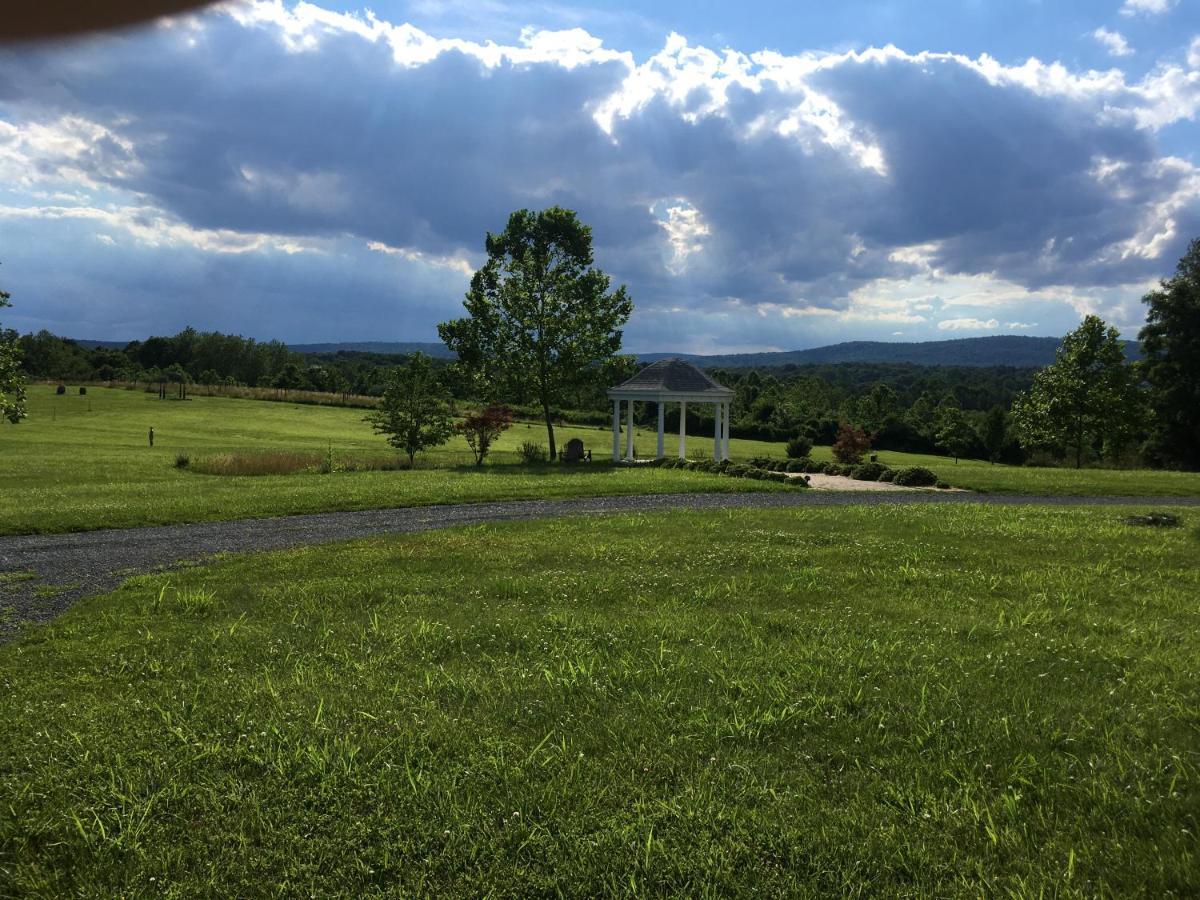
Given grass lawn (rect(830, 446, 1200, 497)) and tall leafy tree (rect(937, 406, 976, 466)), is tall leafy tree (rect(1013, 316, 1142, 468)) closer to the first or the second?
tall leafy tree (rect(937, 406, 976, 466))

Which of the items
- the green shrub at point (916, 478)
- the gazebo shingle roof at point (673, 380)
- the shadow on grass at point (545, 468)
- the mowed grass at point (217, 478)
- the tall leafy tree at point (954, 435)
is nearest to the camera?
the mowed grass at point (217, 478)

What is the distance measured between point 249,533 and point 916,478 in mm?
19093

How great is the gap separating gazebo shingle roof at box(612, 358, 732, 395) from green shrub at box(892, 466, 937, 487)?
8.99 metres

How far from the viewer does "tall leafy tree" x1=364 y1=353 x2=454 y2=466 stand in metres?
28.8

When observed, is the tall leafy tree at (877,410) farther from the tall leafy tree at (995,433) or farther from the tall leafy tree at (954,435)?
the tall leafy tree at (995,433)

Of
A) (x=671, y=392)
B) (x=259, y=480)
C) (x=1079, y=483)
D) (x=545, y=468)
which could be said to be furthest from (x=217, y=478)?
(x=1079, y=483)

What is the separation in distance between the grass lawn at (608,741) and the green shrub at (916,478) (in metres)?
15.3

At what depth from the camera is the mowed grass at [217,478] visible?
15008mm

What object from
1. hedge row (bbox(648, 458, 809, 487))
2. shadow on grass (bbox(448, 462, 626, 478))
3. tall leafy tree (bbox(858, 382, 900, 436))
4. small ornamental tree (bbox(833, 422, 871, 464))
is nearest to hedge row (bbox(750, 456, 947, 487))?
hedge row (bbox(648, 458, 809, 487))

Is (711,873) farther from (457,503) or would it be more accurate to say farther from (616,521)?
(457,503)

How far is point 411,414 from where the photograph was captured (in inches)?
1136

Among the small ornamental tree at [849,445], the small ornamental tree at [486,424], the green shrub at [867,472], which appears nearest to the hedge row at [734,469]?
the green shrub at [867,472]

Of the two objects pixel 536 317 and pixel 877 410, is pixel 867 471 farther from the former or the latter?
pixel 877 410

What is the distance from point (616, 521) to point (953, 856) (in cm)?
1002
